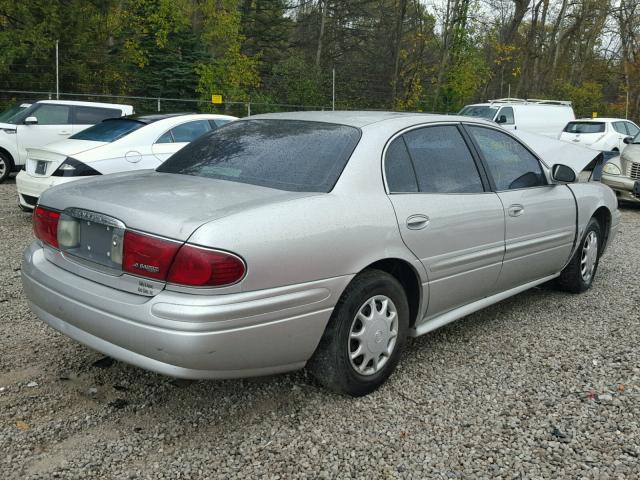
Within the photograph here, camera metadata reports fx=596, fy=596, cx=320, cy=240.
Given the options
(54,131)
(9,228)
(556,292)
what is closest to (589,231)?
(556,292)

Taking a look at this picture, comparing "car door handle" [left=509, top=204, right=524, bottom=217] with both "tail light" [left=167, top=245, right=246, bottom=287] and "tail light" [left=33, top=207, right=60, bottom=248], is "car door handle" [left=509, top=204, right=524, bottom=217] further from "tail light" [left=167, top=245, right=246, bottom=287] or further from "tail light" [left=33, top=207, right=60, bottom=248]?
→ "tail light" [left=33, top=207, right=60, bottom=248]

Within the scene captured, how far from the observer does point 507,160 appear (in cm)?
435

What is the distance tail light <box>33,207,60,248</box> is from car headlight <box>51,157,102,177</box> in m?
4.12

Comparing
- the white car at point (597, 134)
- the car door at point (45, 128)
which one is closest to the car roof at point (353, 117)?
the car door at point (45, 128)

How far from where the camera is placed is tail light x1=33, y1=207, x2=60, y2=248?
304 cm

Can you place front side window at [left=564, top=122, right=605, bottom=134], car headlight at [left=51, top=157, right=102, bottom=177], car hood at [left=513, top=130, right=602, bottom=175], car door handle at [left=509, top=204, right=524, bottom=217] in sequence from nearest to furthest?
1. car door handle at [left=509, top=204, right=524, bottom=217]
2. car hood at [left=513, top=130, right=602, bottom=175]
3. car headlight at [left=51, top=157, right=102, bottom=177]
4. front side window at [left=564, top=122, right=605, bottom=134]

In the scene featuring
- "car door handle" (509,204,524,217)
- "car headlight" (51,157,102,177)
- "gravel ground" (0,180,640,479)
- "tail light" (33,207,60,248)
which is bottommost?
"gravel ground" (0,180,640,479)

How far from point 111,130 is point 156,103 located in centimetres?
1402

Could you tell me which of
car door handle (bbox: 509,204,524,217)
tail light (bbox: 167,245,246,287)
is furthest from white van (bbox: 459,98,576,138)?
tail light (bbox: 167,245,246,287)

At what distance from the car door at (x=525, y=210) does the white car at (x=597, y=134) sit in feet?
47.8

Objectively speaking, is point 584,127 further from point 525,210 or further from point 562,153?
point 525,210

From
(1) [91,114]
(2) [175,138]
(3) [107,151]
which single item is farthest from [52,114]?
(3) [107,151]

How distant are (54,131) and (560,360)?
35.2 feet

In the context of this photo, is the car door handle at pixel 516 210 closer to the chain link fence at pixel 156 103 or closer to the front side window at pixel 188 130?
the front side window at pixel 188 130
